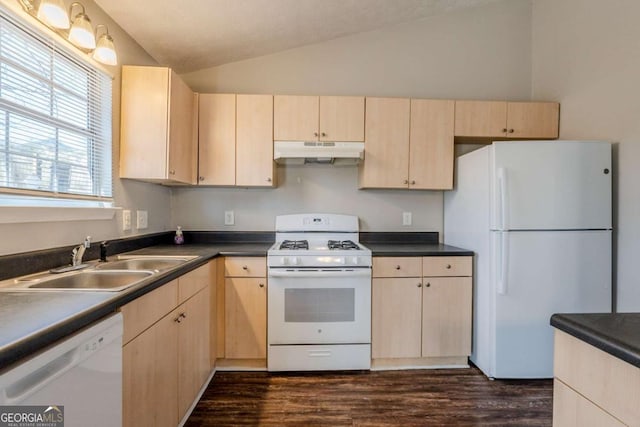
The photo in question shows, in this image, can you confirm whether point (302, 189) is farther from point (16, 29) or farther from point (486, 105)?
point (16, 29)

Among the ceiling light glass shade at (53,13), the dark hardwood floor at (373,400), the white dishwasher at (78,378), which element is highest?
the ceiling light glass shade at (53,13)

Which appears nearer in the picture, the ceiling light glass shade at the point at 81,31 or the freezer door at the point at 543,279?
the ceiling light glass shade at the point at 81,31

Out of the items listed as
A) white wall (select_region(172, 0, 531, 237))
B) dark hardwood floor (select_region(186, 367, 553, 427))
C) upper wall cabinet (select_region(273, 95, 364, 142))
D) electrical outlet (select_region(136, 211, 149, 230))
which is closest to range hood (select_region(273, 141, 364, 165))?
upper wall cabinet (select_region(273, 95, 364, 142))

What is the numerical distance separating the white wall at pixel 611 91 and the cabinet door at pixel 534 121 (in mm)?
60

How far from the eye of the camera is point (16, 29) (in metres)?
1.29

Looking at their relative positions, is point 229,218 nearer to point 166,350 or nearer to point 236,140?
point 236,140

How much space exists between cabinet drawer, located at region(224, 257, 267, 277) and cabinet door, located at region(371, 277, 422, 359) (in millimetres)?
816

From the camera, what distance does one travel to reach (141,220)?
2.24m

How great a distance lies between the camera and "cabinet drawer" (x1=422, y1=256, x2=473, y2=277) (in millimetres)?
2275

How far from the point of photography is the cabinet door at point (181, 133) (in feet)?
6.70

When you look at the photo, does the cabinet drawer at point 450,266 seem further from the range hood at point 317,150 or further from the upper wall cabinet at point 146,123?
the upper wall cabinet at point 146,123

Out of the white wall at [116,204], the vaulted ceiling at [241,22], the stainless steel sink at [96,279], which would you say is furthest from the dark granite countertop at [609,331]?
the vaulted ceiling at [241,22]

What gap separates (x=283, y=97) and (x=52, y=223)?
167 centimetres

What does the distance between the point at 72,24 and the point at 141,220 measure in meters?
1.22
